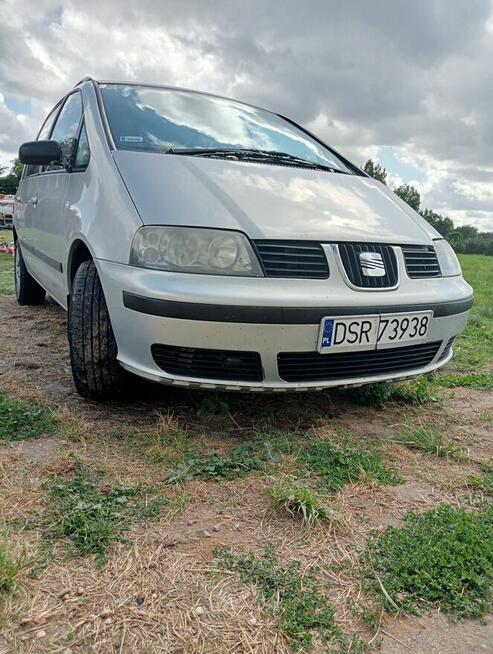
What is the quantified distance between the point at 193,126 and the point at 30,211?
5.84 ft

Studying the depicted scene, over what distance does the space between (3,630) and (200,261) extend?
1.22 metres

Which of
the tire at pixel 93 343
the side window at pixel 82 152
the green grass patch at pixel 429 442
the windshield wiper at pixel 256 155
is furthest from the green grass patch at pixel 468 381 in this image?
the side window at pixel 82 152

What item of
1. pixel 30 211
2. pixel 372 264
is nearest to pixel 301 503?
pixel 372 264

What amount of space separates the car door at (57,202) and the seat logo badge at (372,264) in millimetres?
1535

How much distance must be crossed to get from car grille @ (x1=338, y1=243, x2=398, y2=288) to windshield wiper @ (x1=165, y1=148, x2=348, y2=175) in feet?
2.52

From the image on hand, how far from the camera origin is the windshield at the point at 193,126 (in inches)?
97.1

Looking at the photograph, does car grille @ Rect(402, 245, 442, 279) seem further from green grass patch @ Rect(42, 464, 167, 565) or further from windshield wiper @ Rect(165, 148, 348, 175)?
green grass patch @ Rect(42, 464, 167, 565)

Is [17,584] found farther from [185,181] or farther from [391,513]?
[185,181]

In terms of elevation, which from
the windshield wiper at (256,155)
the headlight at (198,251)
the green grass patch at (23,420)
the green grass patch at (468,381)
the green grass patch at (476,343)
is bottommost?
the green grass patch at (23,420)

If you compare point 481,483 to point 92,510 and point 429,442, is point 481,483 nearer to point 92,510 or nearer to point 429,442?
point 429,442

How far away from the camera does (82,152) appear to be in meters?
2.63

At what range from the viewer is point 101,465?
179 centimetres

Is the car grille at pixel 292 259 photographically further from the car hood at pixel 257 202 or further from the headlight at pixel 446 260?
the headlight at pixel 446 260

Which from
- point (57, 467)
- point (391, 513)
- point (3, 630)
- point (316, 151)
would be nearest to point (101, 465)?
point (57, 467)
